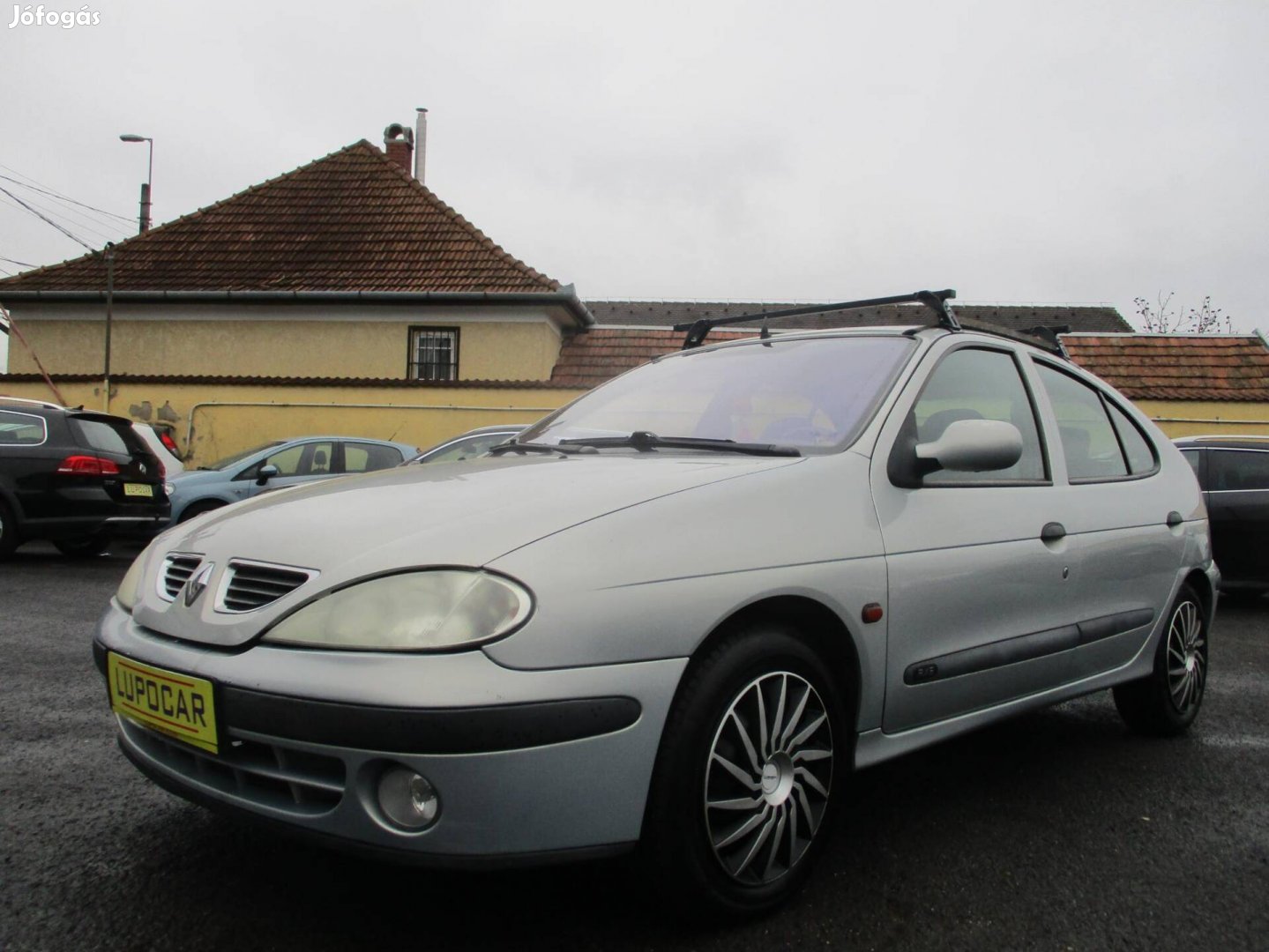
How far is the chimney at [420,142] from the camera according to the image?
27.6 m

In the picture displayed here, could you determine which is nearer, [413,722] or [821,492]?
[413,722]

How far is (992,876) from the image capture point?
2750 mm

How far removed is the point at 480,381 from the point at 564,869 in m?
14.3

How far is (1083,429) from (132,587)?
3.21 m

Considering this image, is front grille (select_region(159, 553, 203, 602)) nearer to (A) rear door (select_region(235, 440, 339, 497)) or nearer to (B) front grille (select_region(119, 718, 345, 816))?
(B) front grille (select_region(119, 718, 345, 816))

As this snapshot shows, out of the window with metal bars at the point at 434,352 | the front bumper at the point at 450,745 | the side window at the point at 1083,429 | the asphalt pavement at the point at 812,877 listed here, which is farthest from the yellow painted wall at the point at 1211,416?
the front bumper at the point at 450,745

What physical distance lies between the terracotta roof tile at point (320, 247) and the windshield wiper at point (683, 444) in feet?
53.7

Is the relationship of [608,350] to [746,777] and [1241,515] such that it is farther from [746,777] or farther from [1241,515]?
[746,777]

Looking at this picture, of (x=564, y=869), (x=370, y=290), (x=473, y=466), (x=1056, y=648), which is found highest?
(x=370, y=290)

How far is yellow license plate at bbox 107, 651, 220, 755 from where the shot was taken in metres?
2.18

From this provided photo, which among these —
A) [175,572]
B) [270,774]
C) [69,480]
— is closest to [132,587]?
[175,572]

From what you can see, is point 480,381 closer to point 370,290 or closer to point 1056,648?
point 370,290

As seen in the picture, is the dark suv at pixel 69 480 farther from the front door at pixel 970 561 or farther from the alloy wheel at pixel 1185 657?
the alloy wheel at pixel 1185 657

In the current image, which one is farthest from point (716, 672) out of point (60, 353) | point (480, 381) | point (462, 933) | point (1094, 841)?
point (60, 353)
